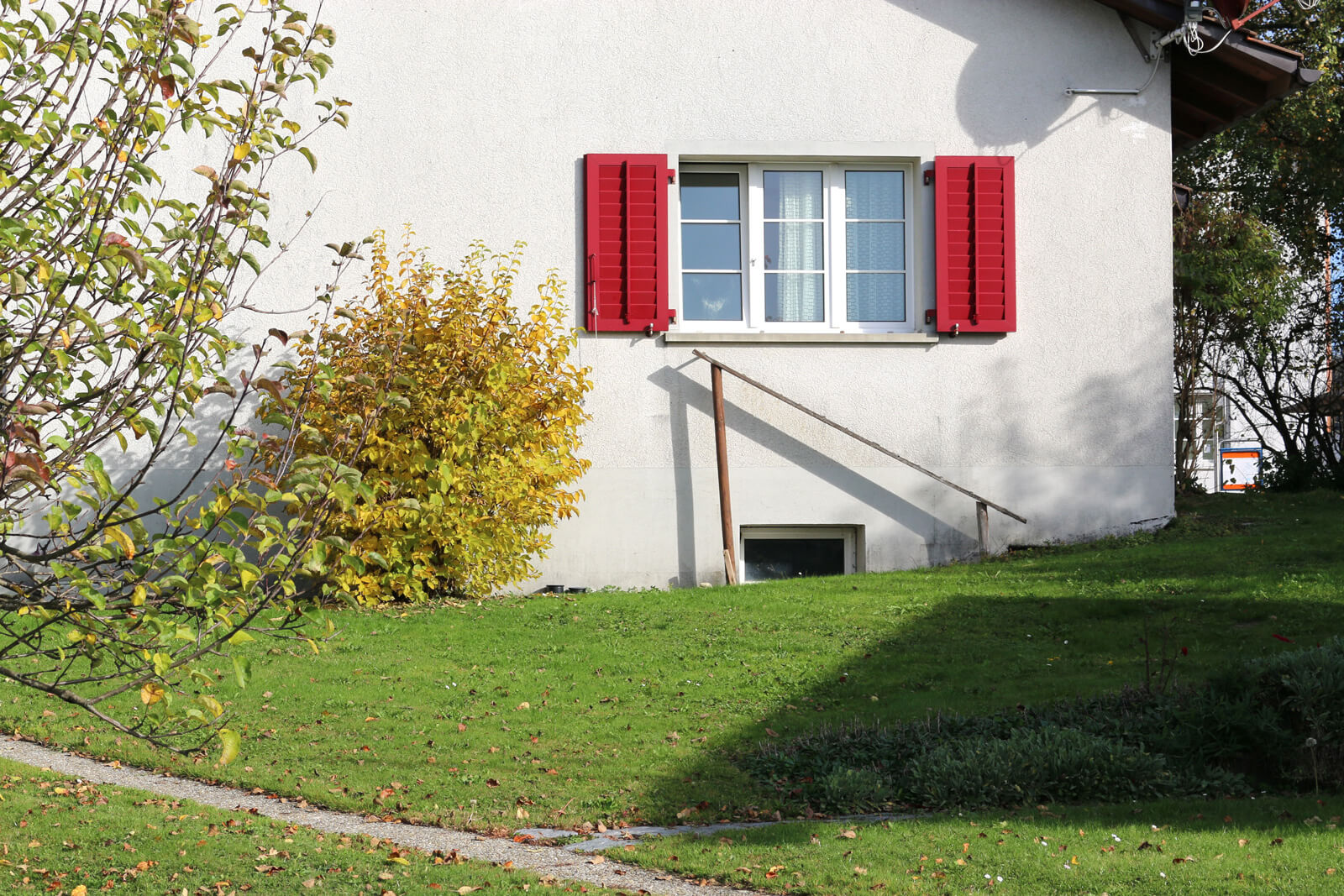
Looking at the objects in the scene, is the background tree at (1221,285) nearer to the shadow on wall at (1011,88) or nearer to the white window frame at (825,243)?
the shadow on wall at (1011,88)

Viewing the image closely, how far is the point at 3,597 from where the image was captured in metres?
3.47

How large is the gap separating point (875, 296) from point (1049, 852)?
7612 mm

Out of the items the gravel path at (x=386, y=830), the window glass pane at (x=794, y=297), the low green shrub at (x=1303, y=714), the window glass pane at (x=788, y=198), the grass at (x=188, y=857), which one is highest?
the window glass pane at (x=788, y=198)

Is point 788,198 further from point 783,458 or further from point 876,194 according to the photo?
point 783,458

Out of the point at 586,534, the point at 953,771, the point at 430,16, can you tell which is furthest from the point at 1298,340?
the point at 953,771

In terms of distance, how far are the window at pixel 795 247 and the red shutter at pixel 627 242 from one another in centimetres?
46

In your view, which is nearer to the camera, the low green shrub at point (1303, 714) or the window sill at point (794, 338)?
the low green shrub at point (1303, 714)

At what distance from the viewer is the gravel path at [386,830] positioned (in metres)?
5.07

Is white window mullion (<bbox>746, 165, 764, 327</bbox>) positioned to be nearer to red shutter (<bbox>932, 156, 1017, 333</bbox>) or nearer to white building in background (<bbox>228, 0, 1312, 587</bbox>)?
white building in background (<bbox>228, 0, 1312, 587</bbox>)

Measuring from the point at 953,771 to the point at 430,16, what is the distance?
8.50 m

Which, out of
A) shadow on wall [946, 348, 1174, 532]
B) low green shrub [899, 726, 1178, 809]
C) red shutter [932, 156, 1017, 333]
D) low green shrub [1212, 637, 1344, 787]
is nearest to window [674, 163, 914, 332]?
red shutter [932, 156, 1017, 333]

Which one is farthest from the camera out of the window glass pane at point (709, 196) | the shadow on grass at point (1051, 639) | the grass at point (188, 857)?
the window glass pane at point (709, 196)

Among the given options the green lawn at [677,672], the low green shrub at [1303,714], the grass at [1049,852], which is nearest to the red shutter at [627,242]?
the green lawn at [677,672]

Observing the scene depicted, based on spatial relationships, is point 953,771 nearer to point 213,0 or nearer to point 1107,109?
point 1107,109
